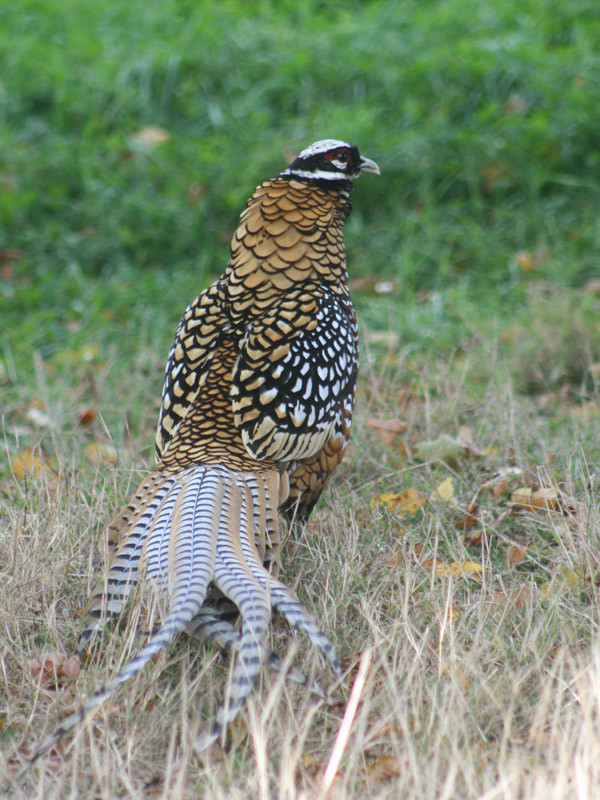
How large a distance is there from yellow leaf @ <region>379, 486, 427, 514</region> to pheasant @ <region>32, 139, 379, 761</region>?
301 millimetres

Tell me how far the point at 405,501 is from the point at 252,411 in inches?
31.9

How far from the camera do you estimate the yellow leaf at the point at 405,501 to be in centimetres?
376

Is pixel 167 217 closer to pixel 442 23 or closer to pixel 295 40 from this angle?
pixel 295 40

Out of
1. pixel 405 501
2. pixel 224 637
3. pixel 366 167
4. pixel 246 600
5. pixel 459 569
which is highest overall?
pixel 366 167

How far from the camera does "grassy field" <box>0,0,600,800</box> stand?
248cm

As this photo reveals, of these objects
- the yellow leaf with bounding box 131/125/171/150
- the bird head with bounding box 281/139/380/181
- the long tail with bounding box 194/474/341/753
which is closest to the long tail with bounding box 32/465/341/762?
the long tail with bounding box 194/474/341/753

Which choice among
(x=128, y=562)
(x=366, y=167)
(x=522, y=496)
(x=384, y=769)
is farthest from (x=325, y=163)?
(x=384, y=769)

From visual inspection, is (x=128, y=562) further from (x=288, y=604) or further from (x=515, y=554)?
(x=515, y=554)

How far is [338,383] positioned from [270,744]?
149 cm

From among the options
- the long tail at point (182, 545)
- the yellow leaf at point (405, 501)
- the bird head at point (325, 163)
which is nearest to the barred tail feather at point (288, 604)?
the long tail at point (182, 545)

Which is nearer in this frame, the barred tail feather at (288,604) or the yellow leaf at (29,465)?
the barred tail feather at (288,604)

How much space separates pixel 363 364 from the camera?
514 cm

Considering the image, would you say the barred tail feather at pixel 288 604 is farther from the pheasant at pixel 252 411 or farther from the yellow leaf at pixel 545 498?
the yellow leaf at pixel 545 498

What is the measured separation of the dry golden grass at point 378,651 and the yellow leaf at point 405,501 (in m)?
0.04
